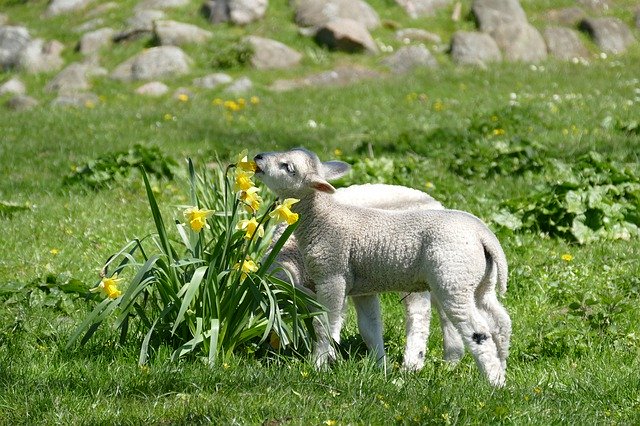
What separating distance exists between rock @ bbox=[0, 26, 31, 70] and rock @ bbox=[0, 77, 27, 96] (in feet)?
5.33

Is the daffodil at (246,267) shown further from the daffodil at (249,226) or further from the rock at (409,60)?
the rock at (409,60)

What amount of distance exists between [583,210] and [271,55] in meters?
10.6


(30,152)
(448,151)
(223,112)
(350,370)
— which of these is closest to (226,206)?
(350,370)

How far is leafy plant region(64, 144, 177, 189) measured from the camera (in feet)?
32.3

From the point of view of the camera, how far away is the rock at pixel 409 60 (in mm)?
17484

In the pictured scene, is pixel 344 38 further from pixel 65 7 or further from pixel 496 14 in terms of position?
pixel 65 7

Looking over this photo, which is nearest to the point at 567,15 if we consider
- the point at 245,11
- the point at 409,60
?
the point at 409,60

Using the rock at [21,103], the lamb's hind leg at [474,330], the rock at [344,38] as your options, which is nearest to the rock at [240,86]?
the rock at [344,38]

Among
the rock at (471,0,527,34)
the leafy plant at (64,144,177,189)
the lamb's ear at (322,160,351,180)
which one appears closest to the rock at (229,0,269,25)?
the rock at (471,0,527,34)

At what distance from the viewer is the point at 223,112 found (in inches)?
564

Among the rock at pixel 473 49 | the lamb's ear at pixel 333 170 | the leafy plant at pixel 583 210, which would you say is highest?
the lamb's ear at pixel 333 170

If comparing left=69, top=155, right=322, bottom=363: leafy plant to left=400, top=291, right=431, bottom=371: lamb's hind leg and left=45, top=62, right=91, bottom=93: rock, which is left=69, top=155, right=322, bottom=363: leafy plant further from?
left=45, top=62, right=91, bottom=93: rock

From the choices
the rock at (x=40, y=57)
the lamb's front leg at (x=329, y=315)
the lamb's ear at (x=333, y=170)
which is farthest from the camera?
the rock at (x=40, y=57)

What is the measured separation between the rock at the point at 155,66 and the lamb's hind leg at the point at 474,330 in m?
13.2
